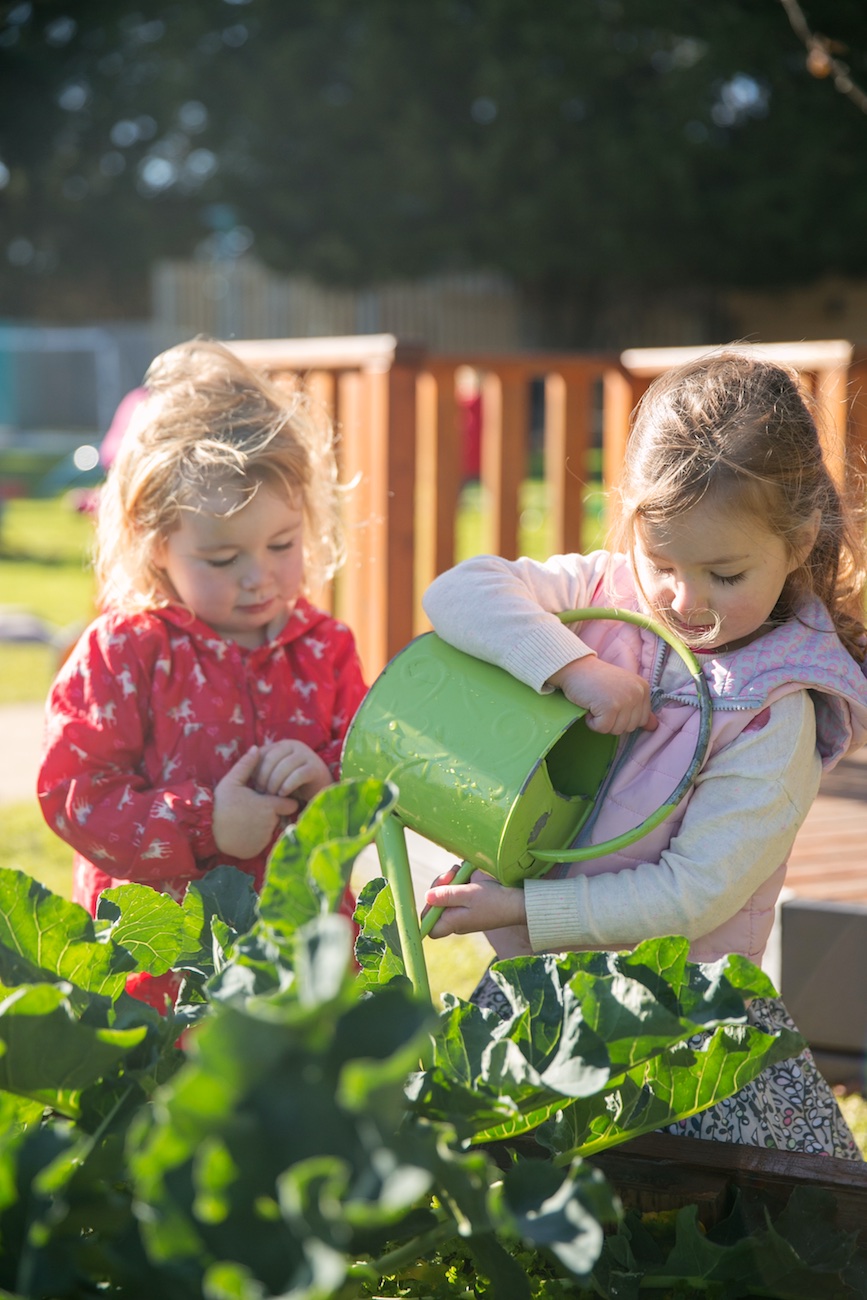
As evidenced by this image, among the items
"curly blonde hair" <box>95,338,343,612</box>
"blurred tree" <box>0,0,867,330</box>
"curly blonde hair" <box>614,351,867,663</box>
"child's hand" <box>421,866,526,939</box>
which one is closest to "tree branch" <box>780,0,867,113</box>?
"curly blonde hair" <box>95,338,343,612</box>

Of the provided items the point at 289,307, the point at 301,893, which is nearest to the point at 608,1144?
the point at 301,893

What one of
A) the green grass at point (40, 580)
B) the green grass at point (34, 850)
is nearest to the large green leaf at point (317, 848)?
the green grass at point (34, 850)

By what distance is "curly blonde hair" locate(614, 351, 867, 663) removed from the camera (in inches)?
55.1

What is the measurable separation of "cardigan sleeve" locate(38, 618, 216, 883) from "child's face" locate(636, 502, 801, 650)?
27.6 inches

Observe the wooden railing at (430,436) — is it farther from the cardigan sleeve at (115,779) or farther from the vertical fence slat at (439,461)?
the cardigan sleeve at (115,779)

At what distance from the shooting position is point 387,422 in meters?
3.90

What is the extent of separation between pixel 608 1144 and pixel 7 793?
3993mm

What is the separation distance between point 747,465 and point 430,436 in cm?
285

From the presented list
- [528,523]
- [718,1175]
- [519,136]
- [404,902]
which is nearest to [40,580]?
[528,523]

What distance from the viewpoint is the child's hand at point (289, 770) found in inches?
68.7

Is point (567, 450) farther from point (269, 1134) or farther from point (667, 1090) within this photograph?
point (269, 1134)

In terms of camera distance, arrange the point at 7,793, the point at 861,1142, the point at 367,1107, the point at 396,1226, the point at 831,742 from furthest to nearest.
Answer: the point at 7,793
the point at 861,1142
the point at 831,742
the point at 396,1226
the point at 367,1107

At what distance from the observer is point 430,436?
420 centimetres

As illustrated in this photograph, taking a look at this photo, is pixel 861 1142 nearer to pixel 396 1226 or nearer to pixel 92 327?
pixel 396 1226
